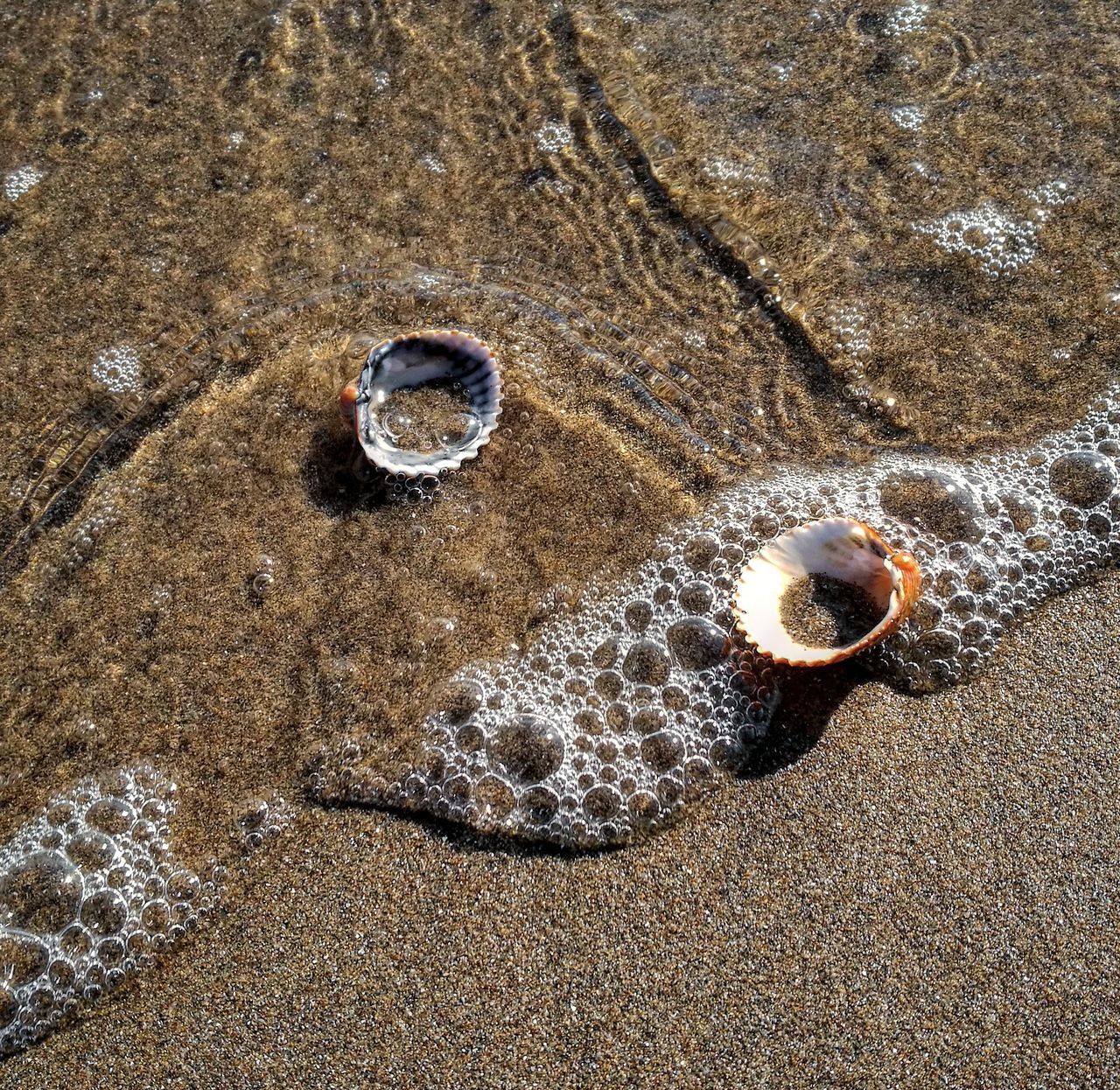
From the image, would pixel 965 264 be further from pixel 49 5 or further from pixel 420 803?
pixel 49 5

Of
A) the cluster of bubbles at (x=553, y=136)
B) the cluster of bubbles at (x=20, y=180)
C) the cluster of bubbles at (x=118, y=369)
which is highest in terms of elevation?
the cluster of bubbles at (x=20, y=180)

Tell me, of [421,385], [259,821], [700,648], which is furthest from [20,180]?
[700,648]

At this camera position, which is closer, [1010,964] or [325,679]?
[1010,964]

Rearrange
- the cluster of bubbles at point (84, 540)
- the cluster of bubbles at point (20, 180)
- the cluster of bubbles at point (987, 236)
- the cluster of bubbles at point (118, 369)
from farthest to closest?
the cluster of bubbles at point (20, 180) → the cluster of bubbles at point (987, 236) → the cluster of bubbles at point (118, 369) → the cluster of bubbles at point (84, 540)

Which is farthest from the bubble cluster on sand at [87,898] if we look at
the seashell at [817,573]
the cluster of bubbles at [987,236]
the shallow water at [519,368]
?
the cluster of bubbles at [987,236]

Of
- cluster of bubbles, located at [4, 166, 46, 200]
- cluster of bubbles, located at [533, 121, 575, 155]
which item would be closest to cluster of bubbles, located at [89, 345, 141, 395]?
cluster of bubbles, located at [4, 166, 46, 200]

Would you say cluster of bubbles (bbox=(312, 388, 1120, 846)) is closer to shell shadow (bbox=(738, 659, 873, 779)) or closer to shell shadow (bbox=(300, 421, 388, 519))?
shell shadow (bbox=(738, 659, 873, 779))

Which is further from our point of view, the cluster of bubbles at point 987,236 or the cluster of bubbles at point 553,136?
the cluster of bubbles at point 553,136

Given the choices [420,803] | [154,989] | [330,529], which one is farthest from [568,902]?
[330,529]

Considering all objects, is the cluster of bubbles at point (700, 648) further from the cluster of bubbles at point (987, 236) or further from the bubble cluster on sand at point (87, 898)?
the cluster of bubbles at point (987, 236)
